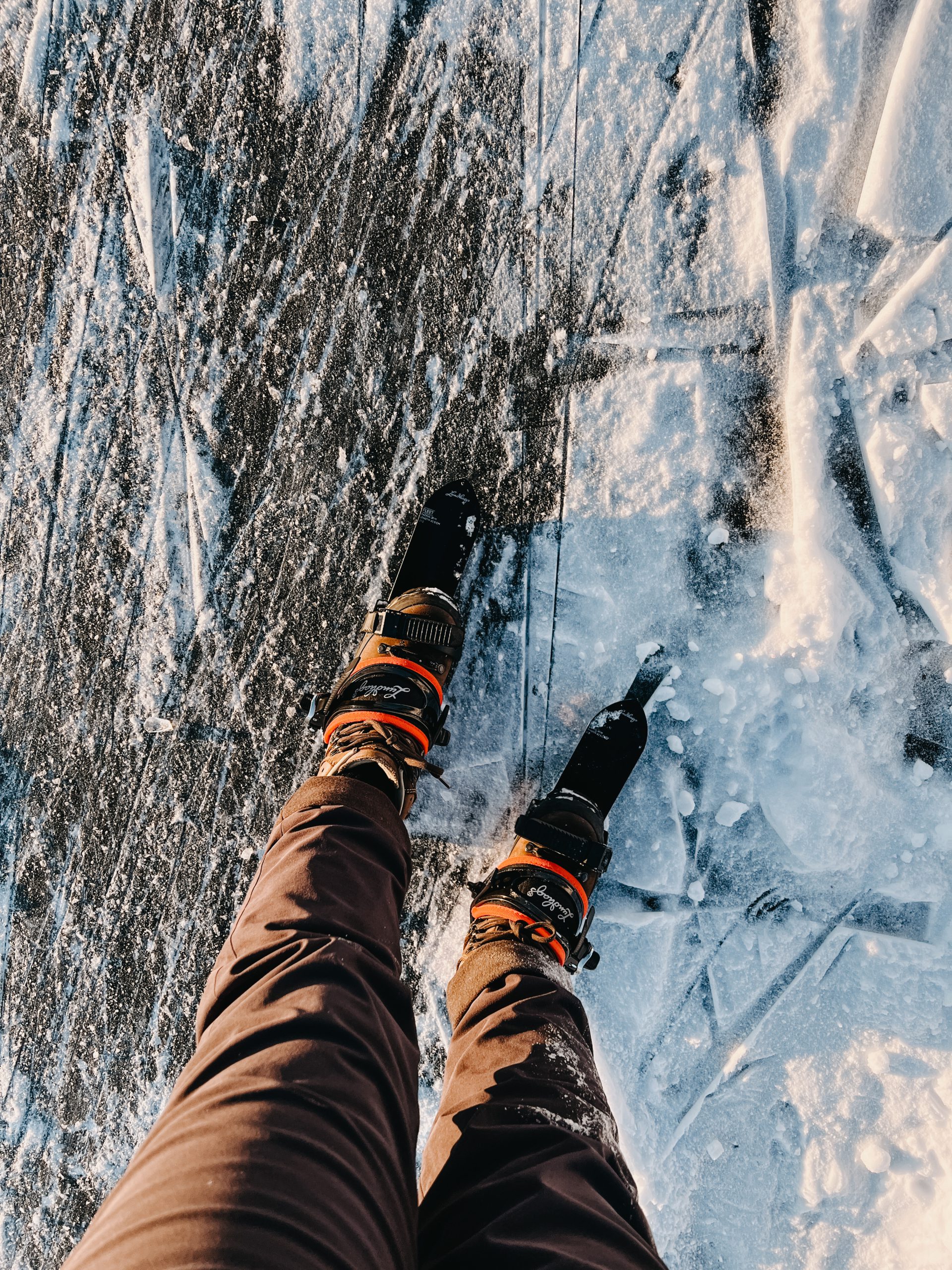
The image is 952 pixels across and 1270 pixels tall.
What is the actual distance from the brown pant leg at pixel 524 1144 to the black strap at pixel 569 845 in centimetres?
21

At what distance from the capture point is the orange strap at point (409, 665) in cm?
163

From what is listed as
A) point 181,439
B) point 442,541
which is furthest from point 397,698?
point 181,439

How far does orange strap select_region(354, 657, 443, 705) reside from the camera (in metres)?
1.63

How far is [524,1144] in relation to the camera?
3.60ft

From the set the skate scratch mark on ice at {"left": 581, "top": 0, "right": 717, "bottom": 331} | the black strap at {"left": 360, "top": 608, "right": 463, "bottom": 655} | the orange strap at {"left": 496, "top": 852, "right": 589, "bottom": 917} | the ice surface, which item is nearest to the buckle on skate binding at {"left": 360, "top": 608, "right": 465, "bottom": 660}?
the black strap at {"left": 360, "top": 608, "right": 463, "bottom": 655}

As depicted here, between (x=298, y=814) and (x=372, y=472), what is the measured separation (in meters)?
0.87

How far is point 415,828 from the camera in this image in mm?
1783

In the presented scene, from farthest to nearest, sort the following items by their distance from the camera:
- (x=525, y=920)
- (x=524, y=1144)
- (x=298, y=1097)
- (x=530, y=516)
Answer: (x=530, y=516) < (x=525, y=920) < (x=524, y=1144) < (x=298, y=1097)

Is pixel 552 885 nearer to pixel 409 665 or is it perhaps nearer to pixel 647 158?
pixel 409 665

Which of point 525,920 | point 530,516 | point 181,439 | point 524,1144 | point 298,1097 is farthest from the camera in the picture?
point 181,439

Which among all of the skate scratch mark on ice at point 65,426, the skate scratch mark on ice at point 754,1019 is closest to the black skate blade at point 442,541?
the skate scratch mark on ice at point 65,426

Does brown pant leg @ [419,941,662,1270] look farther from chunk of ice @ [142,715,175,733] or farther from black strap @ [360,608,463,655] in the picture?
chunk of ice @ [142,715,175,733]

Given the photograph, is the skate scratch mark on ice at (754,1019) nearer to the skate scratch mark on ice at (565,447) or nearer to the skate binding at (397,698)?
A: the skate scratch mark on ice at (565,447)

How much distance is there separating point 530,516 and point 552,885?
871mm
